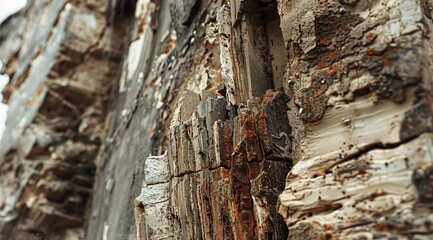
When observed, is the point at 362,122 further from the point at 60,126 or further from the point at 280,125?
the point at 60,126

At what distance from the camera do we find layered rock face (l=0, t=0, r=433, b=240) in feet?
6.66

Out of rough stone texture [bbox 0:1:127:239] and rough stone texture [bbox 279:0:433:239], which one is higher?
rough stone texture [bbox 0:1:127:239]

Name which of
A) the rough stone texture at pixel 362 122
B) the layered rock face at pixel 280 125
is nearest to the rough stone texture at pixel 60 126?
the layered rock face at pixel 280 125

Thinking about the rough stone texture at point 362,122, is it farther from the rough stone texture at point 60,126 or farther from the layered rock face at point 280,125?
the rough stone texture at point 60,126

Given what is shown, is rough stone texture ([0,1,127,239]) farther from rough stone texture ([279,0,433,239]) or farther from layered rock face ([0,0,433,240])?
rough stone texture ([279,0,433,239])

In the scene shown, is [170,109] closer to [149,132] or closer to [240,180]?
[149,132]

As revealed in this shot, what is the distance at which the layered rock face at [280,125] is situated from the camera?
2.03m

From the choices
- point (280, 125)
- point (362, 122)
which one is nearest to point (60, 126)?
point (280, 125)

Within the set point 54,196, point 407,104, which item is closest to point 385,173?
point 407,104

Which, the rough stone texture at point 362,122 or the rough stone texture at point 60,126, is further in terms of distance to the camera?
the rough stone texture at point 60,126

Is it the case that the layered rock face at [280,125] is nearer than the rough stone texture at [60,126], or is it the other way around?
the layered rock face at [280,125]

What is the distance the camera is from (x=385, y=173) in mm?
2020

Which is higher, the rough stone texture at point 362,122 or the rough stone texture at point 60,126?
the rough stone texture at point 60,126

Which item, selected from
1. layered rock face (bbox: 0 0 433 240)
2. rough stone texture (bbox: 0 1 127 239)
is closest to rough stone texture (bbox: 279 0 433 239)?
layered rock face (bbox: 0 0 433 240)
